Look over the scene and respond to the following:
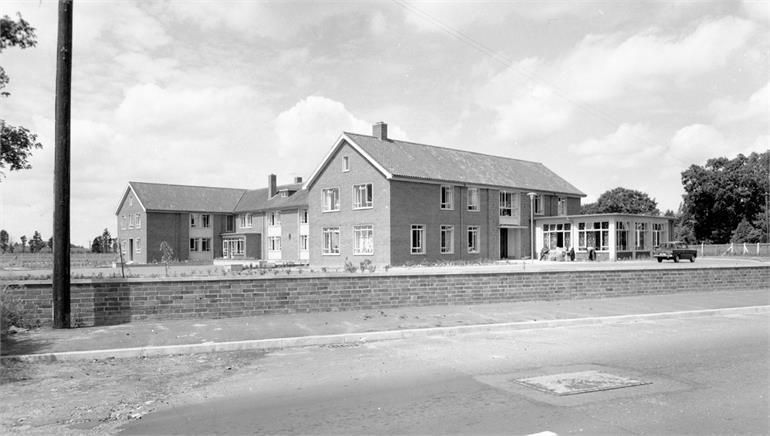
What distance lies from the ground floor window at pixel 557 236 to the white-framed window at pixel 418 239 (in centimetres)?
1280

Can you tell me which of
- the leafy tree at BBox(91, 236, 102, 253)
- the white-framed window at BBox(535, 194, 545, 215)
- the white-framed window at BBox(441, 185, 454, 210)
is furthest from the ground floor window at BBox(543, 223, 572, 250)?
the leafy tree at BBox(91, 236, 102, 253)

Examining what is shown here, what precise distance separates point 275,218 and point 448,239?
2051 centimetres

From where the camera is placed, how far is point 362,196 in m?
40.5

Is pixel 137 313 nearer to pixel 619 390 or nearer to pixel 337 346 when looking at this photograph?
pixel 337 346

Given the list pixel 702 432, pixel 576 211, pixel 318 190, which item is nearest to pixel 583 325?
pixel 702 432

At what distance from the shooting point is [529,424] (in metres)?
5.59

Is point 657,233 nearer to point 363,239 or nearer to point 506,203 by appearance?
point 506,203

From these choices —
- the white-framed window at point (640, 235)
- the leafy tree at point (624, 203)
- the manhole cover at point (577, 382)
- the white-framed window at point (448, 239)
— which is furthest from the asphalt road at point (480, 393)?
the leafy tree at point (624, 203)

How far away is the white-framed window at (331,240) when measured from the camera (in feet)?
139

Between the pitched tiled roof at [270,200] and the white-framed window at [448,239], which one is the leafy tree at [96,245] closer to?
the pitched tiled roof at [270,200]

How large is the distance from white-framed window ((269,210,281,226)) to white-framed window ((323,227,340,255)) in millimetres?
12151

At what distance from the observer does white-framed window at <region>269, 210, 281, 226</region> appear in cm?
5447

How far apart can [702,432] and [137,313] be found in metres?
10.3

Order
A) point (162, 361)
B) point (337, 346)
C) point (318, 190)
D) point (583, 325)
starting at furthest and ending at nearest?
point (318, 190), point (583, 325), point (337, 346), point (162, 361)
